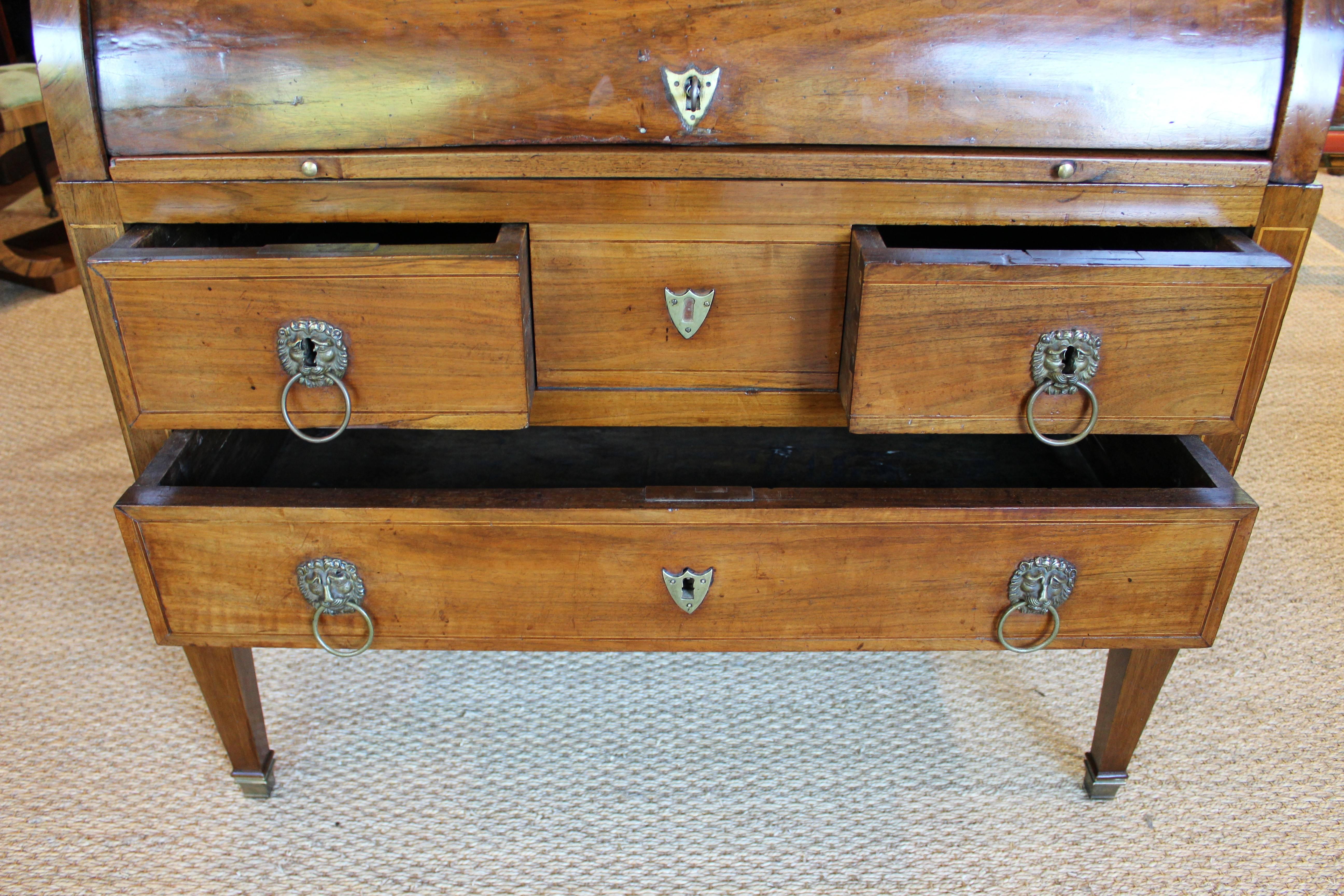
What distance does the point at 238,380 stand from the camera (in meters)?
0.75

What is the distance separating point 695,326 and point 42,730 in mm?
746

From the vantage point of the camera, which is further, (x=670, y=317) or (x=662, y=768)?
(x=662, y=768)

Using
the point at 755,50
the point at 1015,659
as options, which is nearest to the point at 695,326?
the point at 755,50

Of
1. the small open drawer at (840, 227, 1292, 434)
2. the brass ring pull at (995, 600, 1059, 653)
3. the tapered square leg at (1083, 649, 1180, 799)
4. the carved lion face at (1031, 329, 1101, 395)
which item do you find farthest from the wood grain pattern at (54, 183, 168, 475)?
the tapered square leg at (1083, 649, 1180, 799)

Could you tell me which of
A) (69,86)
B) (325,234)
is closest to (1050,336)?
(325,234)

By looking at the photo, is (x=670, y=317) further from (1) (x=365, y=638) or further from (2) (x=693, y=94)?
(1) (x=365, y=638)

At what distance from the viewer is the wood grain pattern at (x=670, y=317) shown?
0.79 meters

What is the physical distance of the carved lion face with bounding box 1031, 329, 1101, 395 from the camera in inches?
28.5

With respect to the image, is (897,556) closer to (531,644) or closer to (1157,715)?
(531,644)

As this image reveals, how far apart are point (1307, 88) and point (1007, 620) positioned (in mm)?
456

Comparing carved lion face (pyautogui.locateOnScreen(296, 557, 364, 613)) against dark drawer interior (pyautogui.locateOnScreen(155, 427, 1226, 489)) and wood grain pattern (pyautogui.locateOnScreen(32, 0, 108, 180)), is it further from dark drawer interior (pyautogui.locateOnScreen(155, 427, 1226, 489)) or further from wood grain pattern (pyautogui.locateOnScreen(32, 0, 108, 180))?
wood grain pattern (pyautogui.locateOnScreen(32, 0, 108, 180))

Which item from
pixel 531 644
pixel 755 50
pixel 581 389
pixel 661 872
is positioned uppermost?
pixel 755 50

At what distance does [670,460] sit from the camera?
1.01 meters

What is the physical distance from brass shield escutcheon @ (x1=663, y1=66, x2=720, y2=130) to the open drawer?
0.28 metres
